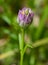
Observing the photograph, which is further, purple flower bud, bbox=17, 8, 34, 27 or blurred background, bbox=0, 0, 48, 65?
blurred background, bbox=0, 0, 48, 65

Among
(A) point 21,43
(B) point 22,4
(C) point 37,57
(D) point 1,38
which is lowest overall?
(A) point 21,43

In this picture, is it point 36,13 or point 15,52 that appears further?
point 36,13

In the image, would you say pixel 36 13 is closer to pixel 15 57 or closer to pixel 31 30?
pixel 31 30

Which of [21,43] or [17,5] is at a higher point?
[17,5]

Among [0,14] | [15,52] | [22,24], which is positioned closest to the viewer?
[22,24]

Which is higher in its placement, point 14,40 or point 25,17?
point 14,40

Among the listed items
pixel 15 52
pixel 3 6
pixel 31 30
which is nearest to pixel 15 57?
pixel 15 52

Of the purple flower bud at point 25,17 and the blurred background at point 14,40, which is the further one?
the blurred background at point 14,40

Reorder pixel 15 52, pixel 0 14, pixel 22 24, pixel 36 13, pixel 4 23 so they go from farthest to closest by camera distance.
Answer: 1. pixel 36 13
2. pixel 4 23
3. pixel 0 14
4. pixel 15 52
5. pixel 22 24

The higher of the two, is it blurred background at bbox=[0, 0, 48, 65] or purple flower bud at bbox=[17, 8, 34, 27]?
blurred background at bbox=[0, 0, 48, 65]

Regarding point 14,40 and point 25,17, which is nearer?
point 25,17

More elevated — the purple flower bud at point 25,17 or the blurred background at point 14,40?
the blurred background at point 14,40
